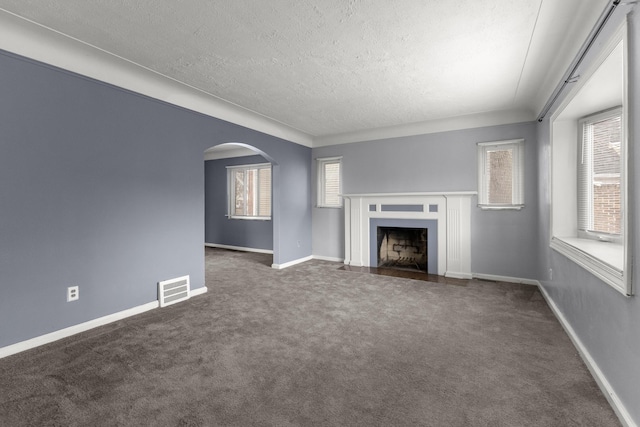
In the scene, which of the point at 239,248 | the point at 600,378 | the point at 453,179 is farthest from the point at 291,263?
the point at 600,378

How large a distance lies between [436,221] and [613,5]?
359cm

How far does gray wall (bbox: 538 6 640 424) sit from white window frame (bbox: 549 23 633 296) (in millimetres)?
50

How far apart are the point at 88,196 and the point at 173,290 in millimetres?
1421

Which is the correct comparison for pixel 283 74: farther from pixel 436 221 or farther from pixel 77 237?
pixel 436 221

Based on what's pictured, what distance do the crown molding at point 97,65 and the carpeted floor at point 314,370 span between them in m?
2.48

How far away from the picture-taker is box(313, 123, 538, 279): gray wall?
14.6ft

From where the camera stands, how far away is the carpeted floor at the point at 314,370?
1684 millimetres

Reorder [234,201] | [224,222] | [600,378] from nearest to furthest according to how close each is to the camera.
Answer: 1. [600,378]
2. [234,201]
3. [224,222]

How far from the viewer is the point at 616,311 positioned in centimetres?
176

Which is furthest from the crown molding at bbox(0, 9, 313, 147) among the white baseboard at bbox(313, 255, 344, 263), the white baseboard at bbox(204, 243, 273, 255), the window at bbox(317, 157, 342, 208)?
the white baseboard at bbox(204, 243, 273, 255)

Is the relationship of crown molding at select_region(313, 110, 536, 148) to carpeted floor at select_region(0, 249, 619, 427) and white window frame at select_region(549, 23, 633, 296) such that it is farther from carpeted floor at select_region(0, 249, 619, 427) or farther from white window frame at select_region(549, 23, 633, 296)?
carpeted floor at select_region(0, 249, 619, 427)

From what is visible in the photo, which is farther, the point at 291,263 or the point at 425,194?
the point at 291,263

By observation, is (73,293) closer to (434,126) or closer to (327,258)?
(327,258)

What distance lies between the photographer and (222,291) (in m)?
4.10
